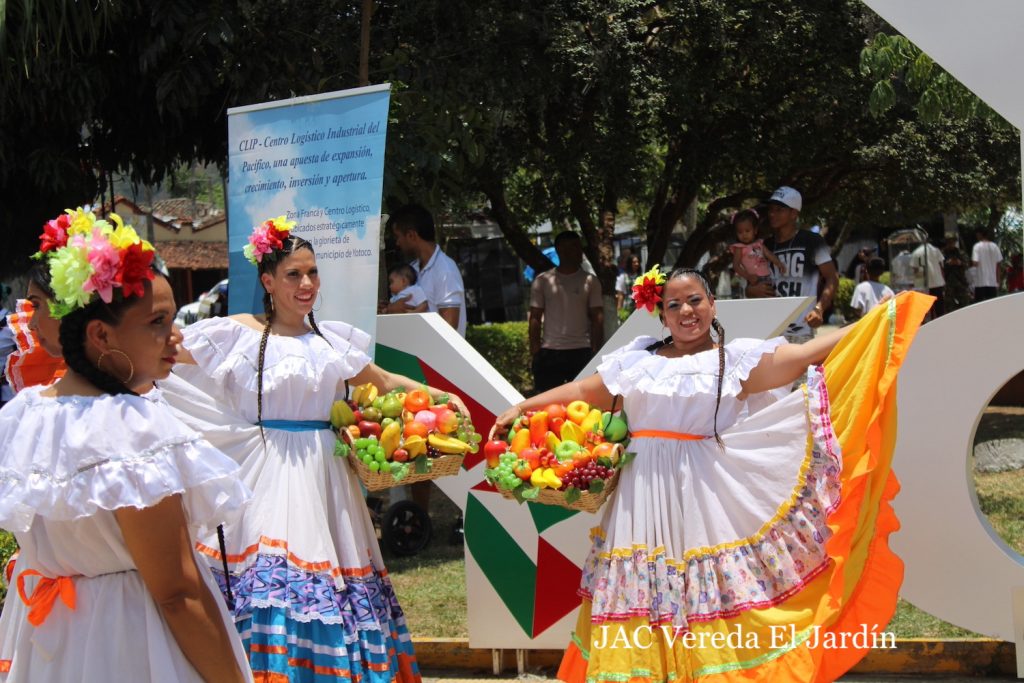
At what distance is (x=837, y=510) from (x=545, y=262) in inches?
376

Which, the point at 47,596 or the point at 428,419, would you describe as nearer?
the point at 47,596

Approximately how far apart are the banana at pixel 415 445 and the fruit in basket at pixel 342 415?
27cm

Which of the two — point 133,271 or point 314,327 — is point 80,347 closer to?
point 133,271

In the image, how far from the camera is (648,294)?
4.80 metres

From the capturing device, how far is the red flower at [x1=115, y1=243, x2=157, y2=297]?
→ 2590 millimetres

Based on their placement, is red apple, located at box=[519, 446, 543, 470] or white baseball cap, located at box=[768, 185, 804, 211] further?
white baseball cap, located at box=[768, 185, 804, 211]

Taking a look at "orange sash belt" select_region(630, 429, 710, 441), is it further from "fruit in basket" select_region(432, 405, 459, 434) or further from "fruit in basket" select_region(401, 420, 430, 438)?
"fruit in basket" select_region(401, 420, 430, 438)

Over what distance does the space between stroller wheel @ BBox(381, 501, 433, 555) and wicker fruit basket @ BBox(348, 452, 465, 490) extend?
2.66 meters

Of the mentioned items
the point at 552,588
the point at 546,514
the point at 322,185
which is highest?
the point at 322,185

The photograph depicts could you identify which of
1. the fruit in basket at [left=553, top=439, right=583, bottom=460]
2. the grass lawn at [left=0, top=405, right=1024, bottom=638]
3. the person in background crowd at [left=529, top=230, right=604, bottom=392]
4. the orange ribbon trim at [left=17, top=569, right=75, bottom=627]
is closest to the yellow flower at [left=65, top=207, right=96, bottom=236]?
the orange ribbon trim at [left=17, top=569, right=75, bottom=627]

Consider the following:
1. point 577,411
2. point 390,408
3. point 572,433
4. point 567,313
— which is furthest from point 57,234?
point 567,313

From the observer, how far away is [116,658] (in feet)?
8.41

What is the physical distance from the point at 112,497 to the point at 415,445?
235cm

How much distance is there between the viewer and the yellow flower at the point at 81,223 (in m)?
2.80
